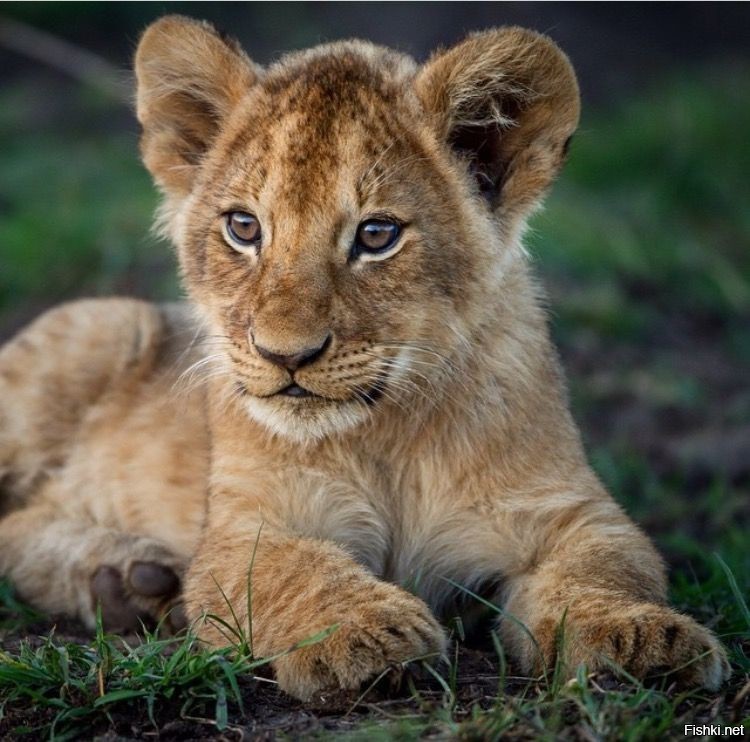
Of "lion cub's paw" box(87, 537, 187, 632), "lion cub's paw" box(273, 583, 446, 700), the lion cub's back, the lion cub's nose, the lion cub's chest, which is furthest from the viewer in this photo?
the lion cub's back

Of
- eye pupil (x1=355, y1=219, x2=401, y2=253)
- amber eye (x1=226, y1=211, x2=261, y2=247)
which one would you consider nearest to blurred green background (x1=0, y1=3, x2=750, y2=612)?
eye pupil (x1=355, y1=219, x2=401, y2=253)

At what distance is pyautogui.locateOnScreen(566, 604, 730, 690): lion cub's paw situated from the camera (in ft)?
10.0

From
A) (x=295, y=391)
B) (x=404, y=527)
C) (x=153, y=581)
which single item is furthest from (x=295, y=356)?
(x=153, y=581)

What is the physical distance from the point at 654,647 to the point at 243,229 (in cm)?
162

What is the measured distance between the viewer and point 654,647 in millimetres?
3078

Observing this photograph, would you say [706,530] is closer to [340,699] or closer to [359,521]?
[359,521]

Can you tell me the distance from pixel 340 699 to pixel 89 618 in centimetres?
157

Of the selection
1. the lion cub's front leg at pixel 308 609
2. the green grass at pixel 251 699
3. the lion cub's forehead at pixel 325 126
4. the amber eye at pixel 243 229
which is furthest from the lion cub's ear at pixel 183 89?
the green grass at pixel 251 699

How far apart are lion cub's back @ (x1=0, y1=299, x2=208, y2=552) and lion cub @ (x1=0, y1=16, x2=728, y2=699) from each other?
0.36m

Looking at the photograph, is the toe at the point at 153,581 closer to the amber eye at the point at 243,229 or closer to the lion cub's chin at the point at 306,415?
the lion cub's chin at the point at 306,415

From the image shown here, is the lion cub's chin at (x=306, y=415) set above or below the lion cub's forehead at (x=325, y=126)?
below

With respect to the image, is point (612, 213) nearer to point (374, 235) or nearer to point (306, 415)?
point (374, 235)

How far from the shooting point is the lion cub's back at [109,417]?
187 inches

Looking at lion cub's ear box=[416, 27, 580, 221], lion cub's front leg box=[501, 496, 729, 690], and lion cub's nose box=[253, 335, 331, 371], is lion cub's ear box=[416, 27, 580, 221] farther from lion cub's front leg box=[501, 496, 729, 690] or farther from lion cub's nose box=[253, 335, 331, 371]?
lion cub's front leg box=[501, 496, 729, 690]
